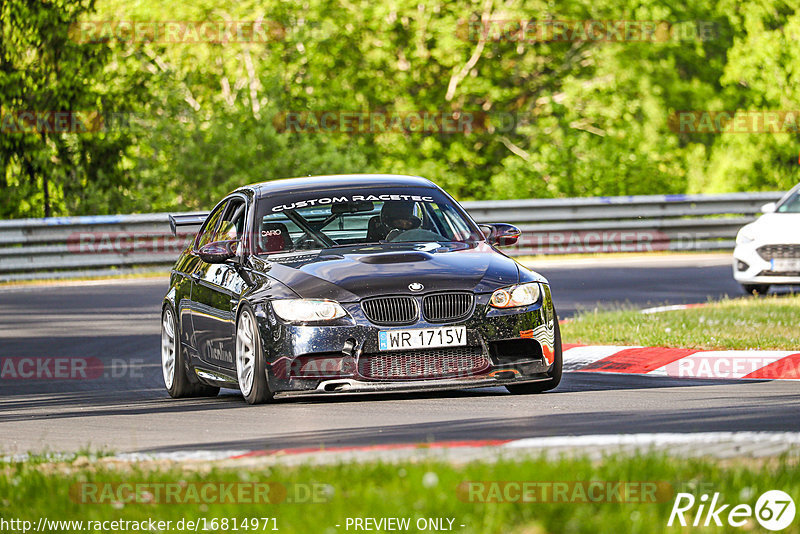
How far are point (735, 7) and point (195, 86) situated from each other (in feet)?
85.8

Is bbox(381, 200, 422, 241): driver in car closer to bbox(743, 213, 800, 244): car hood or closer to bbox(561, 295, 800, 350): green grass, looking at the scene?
bbox(561, 295, 800, 350): green grass

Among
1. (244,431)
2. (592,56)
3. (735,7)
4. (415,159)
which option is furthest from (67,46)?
(735,7)

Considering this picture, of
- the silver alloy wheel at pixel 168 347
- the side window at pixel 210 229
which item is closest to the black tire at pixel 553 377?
the silver alloy wheel at pixel 168 347

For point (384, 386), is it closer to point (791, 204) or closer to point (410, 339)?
point (410, 339)

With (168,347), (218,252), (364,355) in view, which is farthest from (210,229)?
(364,355)

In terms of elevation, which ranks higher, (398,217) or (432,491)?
(398,217)

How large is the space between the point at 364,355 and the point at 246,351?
35.8 inches

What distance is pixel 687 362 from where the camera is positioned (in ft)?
37.8

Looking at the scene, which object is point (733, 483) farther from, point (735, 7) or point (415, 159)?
point (735, 7)

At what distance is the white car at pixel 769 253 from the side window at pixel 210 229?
303 inches

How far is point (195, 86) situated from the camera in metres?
33.6

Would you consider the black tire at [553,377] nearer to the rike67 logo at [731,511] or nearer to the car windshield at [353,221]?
the car windshield at [353,221]

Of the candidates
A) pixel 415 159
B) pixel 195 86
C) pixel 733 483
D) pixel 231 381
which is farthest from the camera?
pixel 415 159

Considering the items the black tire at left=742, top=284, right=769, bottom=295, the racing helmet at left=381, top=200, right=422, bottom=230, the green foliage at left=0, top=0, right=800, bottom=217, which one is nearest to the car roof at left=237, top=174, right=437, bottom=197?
the racing helmet at left=381, top=200, right=422, bottom=230
